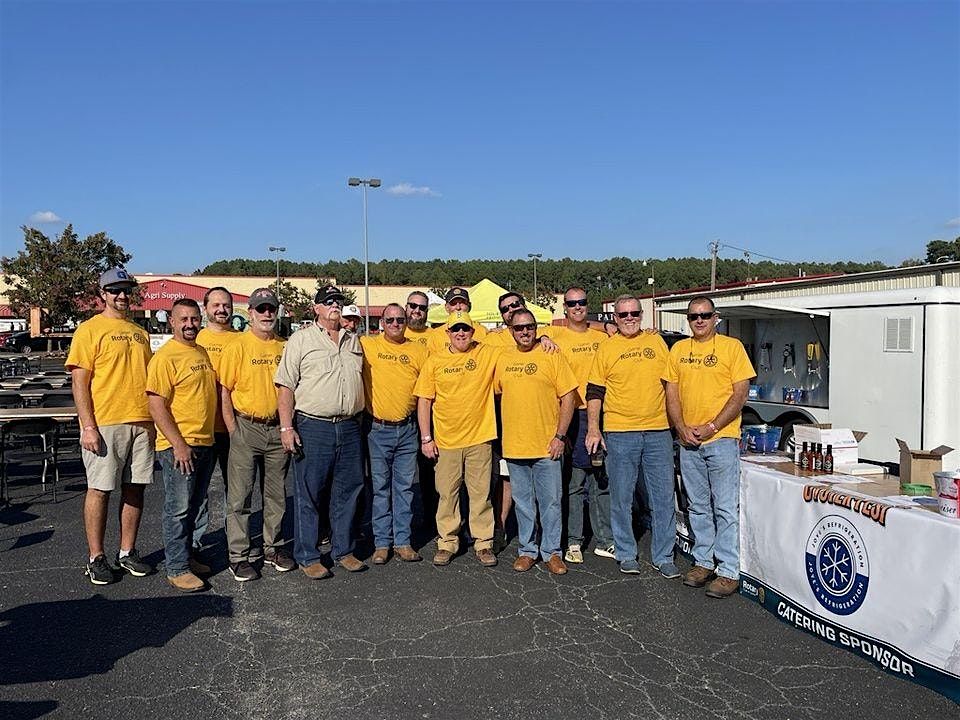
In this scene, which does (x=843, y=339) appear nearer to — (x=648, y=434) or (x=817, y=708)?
(x=648, y=434)

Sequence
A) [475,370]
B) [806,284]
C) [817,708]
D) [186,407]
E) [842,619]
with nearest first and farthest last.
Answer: [817,708] < [842,619] < [186,407] < [475,370] < [806,284]

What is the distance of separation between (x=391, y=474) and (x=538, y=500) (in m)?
1.15

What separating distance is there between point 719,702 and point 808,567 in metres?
1.24

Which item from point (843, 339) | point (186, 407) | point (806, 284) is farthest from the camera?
point (806, 284)

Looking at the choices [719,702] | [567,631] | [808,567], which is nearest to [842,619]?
[808,567]

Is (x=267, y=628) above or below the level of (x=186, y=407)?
below

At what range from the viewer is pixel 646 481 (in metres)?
5.42

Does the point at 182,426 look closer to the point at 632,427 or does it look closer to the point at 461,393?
the point at 461,393

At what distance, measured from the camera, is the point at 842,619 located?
4.07 metres

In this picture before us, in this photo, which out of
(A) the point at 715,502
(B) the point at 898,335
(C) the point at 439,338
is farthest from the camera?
(B) the point at 898,335

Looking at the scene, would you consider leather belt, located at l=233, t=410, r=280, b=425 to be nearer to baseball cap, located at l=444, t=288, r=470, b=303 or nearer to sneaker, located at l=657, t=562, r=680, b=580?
baseball cap, located at l=444, t=288, r=470, b=303

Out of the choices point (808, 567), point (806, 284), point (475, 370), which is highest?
point (806, 284)

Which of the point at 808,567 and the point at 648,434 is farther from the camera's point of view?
A: the point at 648,434

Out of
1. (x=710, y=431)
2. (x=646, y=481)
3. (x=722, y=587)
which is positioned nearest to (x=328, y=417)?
→ (x=646, y=481)
